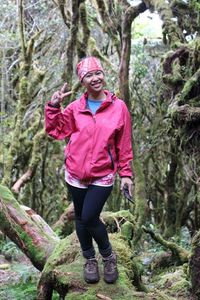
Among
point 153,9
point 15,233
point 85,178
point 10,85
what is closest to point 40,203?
point 10,85

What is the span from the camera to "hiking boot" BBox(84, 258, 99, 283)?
423cm

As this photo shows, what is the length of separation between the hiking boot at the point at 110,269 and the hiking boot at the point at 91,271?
0.08 meters

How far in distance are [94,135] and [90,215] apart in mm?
660

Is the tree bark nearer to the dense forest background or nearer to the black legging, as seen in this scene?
the dense forest background

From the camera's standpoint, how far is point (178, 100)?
6488 millimetres

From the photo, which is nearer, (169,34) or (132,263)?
(132,263)

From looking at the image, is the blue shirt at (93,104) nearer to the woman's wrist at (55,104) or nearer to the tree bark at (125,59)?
the woman's wrist at (55,104)

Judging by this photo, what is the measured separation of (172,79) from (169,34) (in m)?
1.28

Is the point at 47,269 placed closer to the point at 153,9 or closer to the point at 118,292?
the point at 118,292

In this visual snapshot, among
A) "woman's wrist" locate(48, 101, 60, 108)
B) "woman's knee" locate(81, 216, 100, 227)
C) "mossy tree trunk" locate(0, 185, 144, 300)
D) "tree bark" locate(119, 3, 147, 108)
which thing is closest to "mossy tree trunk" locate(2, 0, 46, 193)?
"tree bark" locate(119, 3, 147, 108)

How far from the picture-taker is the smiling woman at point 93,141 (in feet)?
12.9

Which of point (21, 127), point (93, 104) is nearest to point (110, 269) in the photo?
point (93, 104)

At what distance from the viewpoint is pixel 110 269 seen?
4230 mm

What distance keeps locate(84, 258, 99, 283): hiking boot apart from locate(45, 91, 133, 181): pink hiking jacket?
0.81m
